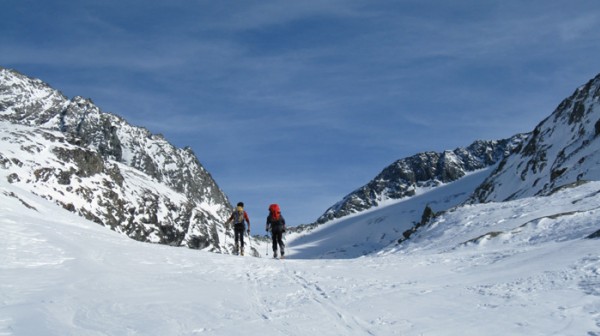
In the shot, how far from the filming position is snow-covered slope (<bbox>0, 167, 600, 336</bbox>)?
30.9 feet

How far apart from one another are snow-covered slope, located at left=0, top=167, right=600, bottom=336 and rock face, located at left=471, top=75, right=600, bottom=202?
2605 inches

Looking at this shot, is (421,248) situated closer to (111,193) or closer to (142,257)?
(142,257)

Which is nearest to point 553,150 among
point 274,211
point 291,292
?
point 274,211

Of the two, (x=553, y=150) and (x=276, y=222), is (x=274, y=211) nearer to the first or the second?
(x=276, y=222)

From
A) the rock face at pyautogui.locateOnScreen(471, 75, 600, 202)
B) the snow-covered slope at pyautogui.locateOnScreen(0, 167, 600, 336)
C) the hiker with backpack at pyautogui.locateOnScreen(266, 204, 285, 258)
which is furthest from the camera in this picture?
the rock face at pyautogui.locateOnScreen(471, 75, 600, 202)

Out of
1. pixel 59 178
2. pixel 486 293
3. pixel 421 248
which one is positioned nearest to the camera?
pixel 486 293

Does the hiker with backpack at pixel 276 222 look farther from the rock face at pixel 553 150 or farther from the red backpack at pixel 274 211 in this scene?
the rock face at pixel 553 150

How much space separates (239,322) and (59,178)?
130 meters

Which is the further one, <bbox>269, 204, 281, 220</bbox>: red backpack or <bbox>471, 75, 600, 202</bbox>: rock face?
<bbox>471, 75, 600, 202</bbox>: rock face

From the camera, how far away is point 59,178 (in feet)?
425

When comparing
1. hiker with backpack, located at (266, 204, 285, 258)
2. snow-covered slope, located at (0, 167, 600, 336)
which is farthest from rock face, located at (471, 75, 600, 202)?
snow-covered slope, located at (0, 167, 600, 336)

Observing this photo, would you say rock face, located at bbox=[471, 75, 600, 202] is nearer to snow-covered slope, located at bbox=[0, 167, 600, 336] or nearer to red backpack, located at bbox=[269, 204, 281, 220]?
red backpack, located at bbox=[269, 204, 281, 220]

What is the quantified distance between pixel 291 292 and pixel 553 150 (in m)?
113

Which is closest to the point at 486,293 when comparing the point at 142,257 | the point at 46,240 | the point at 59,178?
the point at 142,257
